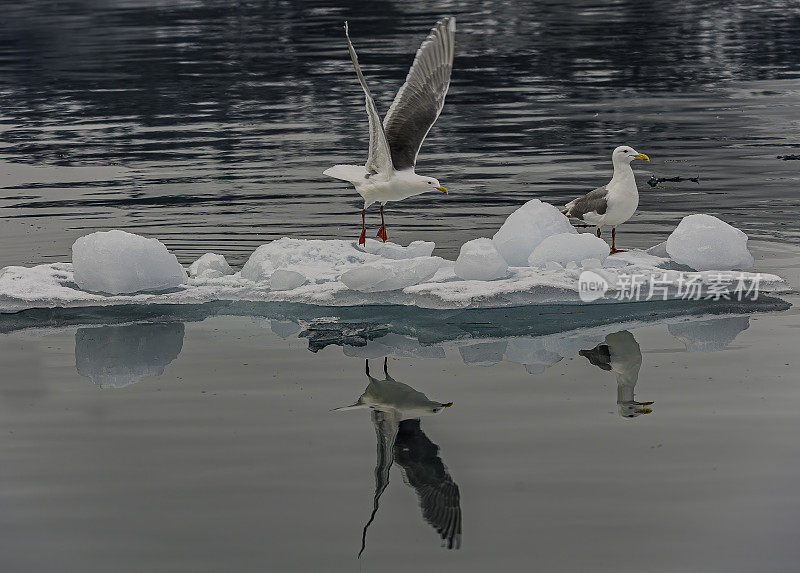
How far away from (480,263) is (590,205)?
219 cm

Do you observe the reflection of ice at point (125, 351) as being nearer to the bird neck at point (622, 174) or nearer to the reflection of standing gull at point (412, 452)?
the reflection of standing gull at point (412, 452)

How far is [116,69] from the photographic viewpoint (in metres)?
37.8

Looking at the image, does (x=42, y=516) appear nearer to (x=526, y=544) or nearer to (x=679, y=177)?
(x=526, y=544)

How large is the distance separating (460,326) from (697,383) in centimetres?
250

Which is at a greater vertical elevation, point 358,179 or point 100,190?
point 358,179

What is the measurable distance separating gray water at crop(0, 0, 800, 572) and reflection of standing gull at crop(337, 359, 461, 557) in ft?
0.09

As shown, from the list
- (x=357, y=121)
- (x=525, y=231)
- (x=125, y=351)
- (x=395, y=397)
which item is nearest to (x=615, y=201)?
(x=525, y=231)

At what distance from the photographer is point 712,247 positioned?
1316cm

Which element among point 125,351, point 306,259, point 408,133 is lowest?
point 125,351

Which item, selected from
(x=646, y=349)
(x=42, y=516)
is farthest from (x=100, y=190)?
(x=42, y=516)

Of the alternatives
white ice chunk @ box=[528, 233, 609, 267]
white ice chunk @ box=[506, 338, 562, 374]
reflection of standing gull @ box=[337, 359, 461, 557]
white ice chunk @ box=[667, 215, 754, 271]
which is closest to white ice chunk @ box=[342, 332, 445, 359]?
reflection of standing gull @ box=[337, 359, 461, 557]

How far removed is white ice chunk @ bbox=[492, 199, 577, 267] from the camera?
44.4ft

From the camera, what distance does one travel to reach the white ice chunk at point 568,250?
13156 millimetres

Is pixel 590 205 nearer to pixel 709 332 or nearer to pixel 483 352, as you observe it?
pixel 709 332
